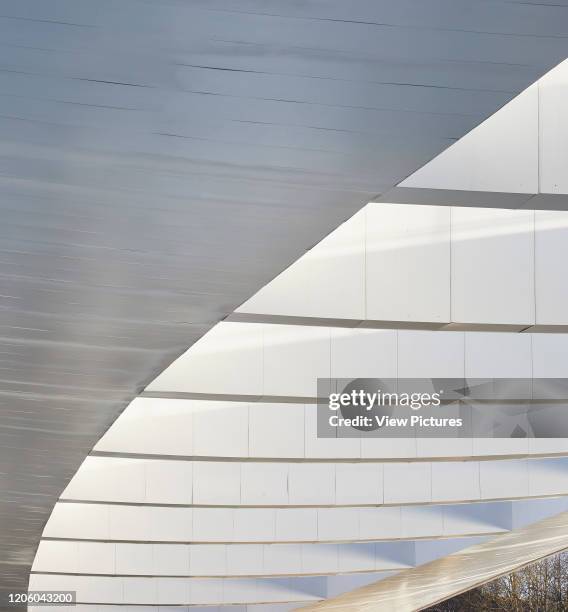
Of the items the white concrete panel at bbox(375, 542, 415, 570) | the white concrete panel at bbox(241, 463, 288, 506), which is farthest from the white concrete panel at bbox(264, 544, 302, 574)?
the white concrete panel at bbox(241, 463, 288, 506)

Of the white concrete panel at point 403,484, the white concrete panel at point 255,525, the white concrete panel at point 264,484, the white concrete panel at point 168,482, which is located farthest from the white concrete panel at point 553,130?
the white concrete panel at point 255,525

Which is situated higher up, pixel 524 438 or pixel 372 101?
pixel 372 101

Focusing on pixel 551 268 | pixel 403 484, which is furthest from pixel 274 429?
pixel 551 268

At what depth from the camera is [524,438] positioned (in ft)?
58.6

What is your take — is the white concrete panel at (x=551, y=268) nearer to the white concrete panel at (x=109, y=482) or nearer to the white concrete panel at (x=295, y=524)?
the white concrete panel at (x=109, y=482)

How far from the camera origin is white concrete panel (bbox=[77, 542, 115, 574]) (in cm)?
2884

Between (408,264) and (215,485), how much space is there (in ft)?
36.6

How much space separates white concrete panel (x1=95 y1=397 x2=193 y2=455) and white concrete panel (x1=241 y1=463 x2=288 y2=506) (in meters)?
4.47

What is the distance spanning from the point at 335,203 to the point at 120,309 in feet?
8.38

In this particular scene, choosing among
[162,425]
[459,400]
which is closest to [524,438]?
[459,400]

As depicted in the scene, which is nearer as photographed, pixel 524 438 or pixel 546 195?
pixel 546 195

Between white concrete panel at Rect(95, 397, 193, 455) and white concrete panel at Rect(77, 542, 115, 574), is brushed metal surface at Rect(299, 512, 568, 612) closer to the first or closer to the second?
white concrete panel at Rect(77, 542, 115, 574)

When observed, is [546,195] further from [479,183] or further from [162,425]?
[162,425]

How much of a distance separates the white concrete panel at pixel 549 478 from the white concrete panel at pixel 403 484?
246 cm
